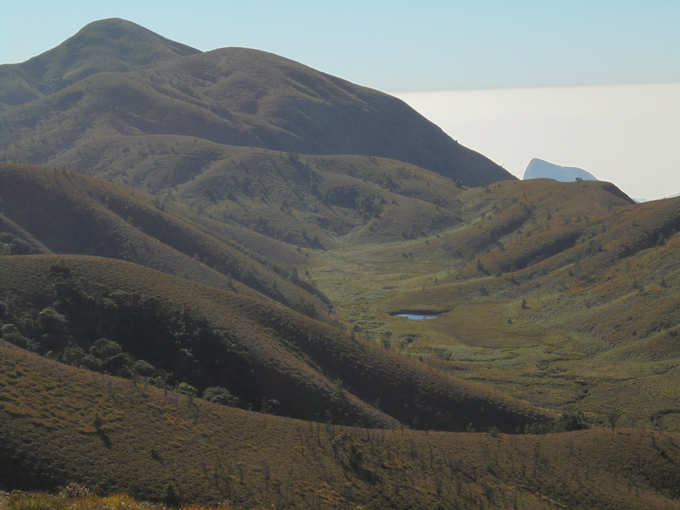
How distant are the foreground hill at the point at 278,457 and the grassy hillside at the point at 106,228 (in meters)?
66.0

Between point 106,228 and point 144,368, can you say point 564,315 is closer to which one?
point 106,228

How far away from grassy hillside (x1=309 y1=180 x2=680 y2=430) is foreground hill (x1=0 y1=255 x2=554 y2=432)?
2475 centimetres

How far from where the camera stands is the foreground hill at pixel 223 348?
64875 millimetres

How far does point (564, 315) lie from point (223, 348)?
100444mm

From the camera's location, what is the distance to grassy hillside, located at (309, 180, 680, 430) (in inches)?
3875

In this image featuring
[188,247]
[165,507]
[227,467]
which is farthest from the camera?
[188,247]

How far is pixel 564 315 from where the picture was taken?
471 ft

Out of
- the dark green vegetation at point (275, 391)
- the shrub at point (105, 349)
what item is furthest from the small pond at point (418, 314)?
the shrub at point (105, 349)

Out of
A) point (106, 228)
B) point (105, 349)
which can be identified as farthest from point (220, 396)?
point (106, 228)

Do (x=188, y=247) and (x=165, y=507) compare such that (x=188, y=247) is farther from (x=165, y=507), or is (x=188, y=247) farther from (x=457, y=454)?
(x=165, y=507)

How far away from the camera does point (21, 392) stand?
44812mm

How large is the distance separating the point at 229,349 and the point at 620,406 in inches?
2361

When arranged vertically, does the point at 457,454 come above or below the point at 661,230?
below

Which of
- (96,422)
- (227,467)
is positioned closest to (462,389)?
(227,467)
